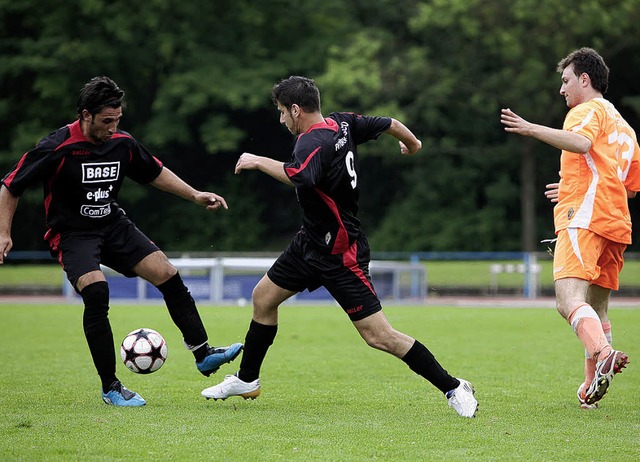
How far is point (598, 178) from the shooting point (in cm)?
641

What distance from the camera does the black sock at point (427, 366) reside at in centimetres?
632

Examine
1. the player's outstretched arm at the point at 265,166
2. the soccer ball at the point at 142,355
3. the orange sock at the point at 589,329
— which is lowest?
the soccer ball at the point at 142,355

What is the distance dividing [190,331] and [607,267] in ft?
9.54

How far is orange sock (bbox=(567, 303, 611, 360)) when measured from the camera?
6137mm

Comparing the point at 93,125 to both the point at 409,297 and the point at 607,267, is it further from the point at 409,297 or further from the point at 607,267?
the point at 409,297

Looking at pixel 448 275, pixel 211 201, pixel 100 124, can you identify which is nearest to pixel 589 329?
pixel 211 201

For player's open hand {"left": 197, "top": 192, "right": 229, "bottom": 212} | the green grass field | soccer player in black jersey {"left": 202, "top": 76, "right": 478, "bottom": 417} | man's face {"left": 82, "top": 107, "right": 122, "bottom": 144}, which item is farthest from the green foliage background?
soccer player in black jersey {"left": 202, "top": 76, "right": 478, "bottom": 417}

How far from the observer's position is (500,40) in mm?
30688

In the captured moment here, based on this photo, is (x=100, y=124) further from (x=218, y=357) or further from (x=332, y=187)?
(x=218, y=357)

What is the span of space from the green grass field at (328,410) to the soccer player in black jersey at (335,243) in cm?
40

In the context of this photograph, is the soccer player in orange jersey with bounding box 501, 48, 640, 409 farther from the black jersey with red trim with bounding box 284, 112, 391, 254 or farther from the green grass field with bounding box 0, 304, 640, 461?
the black jersey with red trim with bounding box 284, 112, 391, 254

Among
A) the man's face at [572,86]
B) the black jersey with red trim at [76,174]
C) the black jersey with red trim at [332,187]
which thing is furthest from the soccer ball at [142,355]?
the man's face at [572,86]

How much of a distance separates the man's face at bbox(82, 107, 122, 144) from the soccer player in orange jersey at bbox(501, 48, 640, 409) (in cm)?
257

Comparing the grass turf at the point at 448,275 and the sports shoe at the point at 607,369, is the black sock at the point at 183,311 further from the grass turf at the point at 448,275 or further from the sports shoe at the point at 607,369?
the grass turf at the point at 448,275
